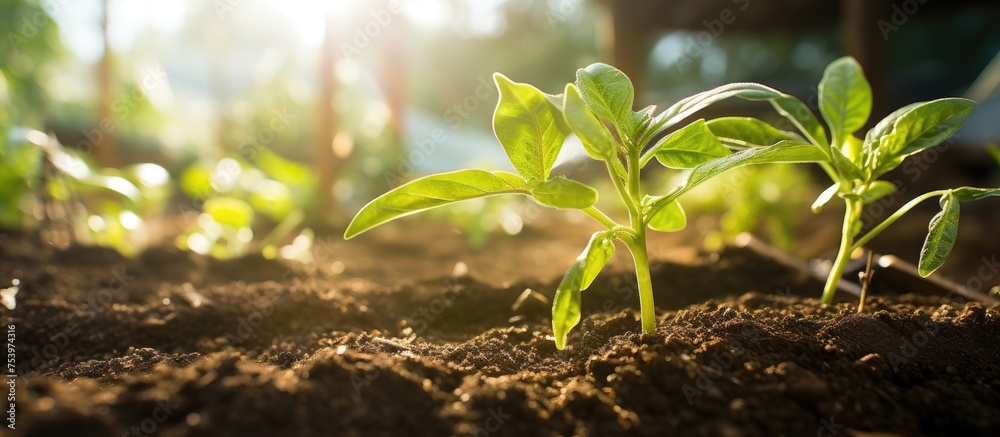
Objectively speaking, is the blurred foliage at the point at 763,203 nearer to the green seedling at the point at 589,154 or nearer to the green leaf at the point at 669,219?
the green leaf at the point at 669,219

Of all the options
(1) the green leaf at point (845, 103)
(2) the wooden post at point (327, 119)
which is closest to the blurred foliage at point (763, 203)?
(1) the green leaf at point (845, 103)

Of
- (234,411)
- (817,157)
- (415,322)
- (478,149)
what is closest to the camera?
(234,411)

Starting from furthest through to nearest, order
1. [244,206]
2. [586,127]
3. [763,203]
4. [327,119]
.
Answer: [327,119]
[244,206]
[763,203]
[586,127]

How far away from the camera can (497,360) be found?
1191 mm

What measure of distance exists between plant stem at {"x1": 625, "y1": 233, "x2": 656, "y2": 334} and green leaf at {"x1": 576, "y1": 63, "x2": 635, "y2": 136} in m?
0.19

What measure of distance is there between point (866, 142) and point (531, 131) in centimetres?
75

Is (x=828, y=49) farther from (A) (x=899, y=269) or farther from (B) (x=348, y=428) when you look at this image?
(B) (x=348, y=428)

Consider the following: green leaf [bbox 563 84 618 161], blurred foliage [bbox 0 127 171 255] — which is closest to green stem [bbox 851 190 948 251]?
green leaf [bbox 563 84 618 161]

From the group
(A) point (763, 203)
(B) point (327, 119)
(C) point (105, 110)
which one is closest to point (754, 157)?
(A) point (763, 203)

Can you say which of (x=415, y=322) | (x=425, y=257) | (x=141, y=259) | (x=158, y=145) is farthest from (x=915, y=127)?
(x=158, y=145)

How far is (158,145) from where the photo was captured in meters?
10.3

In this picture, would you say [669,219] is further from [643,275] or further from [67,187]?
[67,187]

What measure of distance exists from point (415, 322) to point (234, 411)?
2.50ft

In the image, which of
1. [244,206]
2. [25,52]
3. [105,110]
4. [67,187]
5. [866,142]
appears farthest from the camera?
[105,110]
